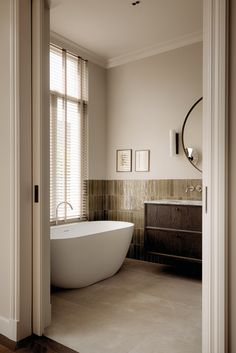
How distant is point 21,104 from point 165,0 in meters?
2.00

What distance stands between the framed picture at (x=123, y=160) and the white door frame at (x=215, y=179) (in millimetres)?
2950

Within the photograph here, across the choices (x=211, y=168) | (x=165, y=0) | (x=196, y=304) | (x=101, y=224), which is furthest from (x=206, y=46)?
(x=101, y=224)

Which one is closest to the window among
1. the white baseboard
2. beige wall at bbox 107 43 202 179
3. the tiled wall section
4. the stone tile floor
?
the tiled wall section

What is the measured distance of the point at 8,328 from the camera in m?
2.04

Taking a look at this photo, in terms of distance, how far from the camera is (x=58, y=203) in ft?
12.7

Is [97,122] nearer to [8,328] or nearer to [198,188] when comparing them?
[198,188]

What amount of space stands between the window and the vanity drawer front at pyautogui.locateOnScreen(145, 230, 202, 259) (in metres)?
1.14

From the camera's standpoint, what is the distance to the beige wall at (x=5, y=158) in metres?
2.09

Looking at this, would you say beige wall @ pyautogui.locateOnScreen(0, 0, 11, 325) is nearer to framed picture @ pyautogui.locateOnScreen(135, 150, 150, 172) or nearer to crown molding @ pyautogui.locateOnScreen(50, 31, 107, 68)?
crown molding @ pyautogui.locateOnScreen(50, 31, 107, 68)

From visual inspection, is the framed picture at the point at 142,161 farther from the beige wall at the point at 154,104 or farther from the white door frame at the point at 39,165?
the white door frame at the point at 39,165

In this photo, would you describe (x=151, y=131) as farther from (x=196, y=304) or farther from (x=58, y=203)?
(x=196, y=304)

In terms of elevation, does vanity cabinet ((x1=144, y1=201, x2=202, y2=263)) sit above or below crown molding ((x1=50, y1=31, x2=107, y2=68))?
below

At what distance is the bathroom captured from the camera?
2.34 m

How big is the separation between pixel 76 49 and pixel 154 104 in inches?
52.0
